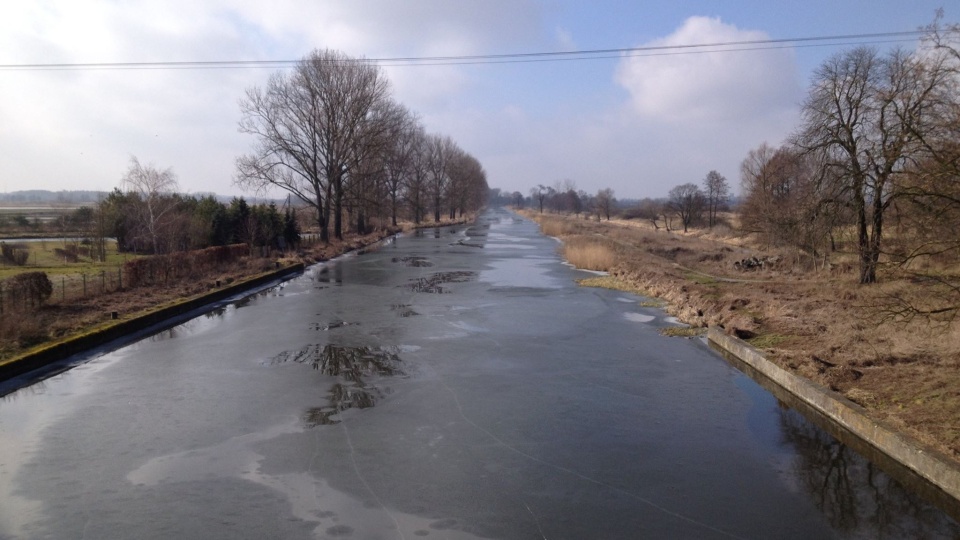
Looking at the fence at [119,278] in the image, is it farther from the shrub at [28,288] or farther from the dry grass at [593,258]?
the dry grass at [593,258]

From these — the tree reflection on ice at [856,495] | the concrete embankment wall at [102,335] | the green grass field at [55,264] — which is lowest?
the tree reflection on ice at [856,495]

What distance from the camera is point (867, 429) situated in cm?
827

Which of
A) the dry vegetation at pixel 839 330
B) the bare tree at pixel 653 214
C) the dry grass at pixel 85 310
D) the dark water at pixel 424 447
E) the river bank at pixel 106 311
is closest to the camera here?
the dark water at pixel 424 447

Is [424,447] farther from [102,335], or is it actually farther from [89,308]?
[89,308]

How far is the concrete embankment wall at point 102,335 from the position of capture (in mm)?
11062

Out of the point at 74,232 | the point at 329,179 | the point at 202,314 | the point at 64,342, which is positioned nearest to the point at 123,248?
the point at 74,232

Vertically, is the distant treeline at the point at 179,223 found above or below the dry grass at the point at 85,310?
above

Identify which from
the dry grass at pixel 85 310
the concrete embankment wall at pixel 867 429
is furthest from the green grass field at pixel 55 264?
the concrete embankment wall at pixel 867 429

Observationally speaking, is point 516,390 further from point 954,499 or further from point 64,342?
point 64,342

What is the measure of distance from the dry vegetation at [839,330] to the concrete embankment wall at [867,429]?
0.16 meters

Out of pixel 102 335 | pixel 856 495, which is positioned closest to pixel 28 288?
pixel 102 335

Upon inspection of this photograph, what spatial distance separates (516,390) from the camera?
1041cm

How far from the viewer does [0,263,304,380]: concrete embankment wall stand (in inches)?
436

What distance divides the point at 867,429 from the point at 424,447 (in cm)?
567
